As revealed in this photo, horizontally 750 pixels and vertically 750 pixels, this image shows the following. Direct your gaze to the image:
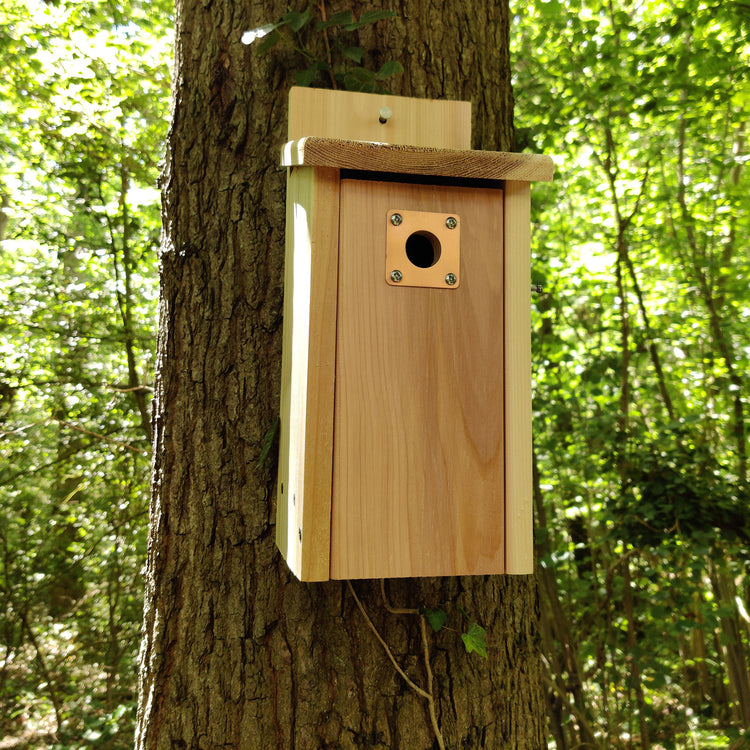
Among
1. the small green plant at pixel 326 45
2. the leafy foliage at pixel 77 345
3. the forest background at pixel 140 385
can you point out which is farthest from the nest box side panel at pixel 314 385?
the leafy foliage at pixel 77 345

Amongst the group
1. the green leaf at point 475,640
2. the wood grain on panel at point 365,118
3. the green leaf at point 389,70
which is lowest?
the green leaf at point 475,640

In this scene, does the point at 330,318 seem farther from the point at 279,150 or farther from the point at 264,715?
the point at 264,715

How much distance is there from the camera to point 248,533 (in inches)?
52.2

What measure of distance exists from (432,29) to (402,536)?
3.85 feet

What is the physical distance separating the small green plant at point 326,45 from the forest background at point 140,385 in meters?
2.09

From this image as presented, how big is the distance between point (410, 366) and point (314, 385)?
0.52 ft

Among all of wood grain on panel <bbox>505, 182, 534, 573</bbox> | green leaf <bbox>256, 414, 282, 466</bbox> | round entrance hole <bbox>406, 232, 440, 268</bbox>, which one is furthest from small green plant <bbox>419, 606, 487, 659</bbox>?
round entrance hole <bbox>406, 232, 440, 268</bbox>

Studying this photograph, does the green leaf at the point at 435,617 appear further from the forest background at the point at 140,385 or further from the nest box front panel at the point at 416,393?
the forest background at the point at 140,385

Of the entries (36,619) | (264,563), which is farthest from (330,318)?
(36,619)

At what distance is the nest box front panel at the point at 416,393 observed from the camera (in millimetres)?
1057

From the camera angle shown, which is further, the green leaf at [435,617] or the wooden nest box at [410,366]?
the green leaf at [435,617]

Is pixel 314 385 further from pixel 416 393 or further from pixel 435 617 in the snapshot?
pixel 435 617

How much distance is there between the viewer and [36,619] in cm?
386

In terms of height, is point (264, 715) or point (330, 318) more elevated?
point (330, 318)
